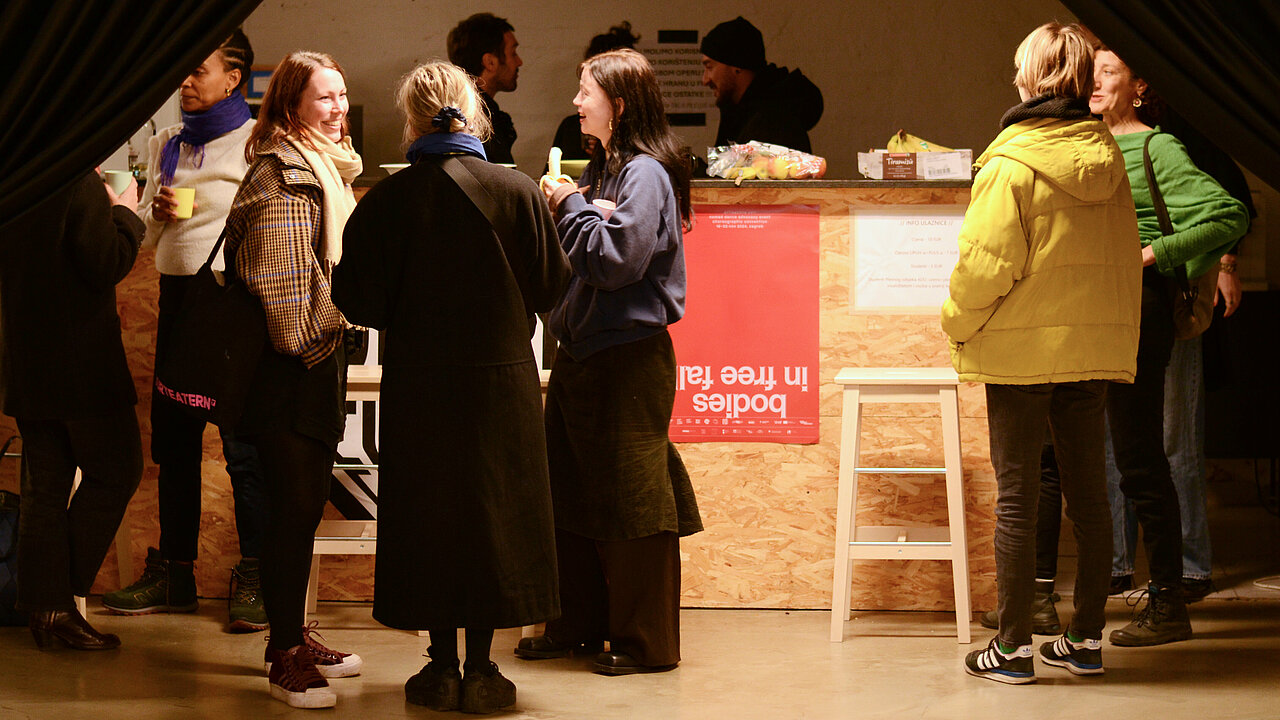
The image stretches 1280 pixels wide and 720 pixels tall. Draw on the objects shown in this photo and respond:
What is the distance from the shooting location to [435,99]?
110 inches

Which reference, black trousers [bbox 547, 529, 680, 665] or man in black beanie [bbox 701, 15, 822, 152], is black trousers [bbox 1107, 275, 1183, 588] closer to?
black trousers [bbox 547, 529, 680, 665]

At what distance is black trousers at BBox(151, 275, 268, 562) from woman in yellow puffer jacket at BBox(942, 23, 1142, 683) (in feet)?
6.92

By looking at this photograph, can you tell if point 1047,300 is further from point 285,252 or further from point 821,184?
point 285,252

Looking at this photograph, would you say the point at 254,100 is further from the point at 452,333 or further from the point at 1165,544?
the point at 1165,544

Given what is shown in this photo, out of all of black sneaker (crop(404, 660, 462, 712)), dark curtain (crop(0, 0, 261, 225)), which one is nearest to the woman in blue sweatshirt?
black sneaker (crop(404, 660, 462, 712))

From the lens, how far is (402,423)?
2.76 meters

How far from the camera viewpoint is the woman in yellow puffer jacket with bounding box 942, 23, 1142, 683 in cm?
295

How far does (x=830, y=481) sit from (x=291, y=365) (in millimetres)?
1730

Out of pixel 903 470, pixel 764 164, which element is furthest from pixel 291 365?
pixel 903 470

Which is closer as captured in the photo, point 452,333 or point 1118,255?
point 452,333

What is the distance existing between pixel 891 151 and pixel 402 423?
1.88 meters

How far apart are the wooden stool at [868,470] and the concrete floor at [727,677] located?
0.46 feet

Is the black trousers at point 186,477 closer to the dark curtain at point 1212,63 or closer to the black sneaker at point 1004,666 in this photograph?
the black sneaker at point 1004,666

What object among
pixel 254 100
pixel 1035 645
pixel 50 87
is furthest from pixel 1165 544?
pixel 254 100
